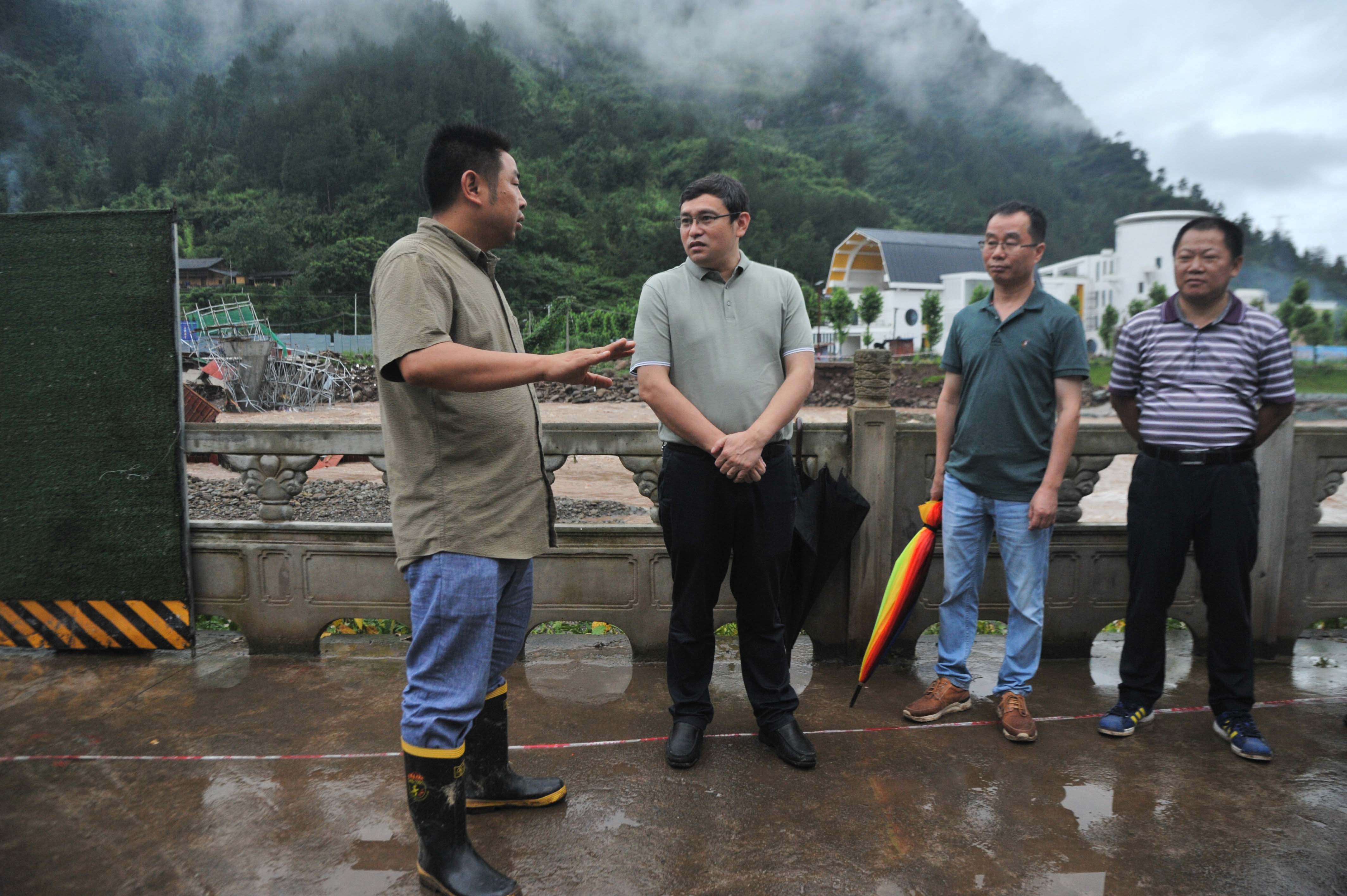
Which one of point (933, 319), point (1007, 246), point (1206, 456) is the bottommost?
point (1206, 456)

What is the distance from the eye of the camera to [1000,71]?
151m

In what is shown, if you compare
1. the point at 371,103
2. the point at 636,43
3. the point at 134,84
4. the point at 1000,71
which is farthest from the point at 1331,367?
the point at 1000,71

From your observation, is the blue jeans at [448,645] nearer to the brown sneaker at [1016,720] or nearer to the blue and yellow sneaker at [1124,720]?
the brown sneaker at [1016,720]

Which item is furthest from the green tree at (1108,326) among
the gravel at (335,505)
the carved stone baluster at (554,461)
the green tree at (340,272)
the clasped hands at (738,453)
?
the clasped hands at (738,453)

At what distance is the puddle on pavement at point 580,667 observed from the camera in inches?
139

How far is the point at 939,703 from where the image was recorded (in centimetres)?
323

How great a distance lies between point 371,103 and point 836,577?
83.5 m

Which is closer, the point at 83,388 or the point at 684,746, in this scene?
the point at 684,746

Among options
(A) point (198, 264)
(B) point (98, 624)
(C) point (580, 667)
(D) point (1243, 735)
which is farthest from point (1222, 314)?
(A) point (198, 264)

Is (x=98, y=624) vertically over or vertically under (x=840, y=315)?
under

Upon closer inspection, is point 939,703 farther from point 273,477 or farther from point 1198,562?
point 273,477

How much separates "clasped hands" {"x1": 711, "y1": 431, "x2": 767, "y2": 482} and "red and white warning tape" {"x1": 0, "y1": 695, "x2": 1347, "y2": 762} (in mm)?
1068

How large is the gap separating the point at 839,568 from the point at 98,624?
3382 millimetres

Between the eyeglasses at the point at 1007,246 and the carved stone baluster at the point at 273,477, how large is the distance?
3029mm
